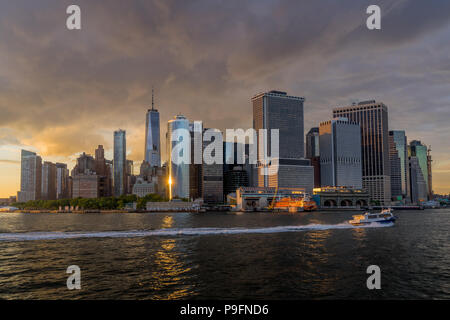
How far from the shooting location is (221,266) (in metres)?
47.9

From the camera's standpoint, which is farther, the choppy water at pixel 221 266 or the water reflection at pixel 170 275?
the choppy water at pixel 221 266

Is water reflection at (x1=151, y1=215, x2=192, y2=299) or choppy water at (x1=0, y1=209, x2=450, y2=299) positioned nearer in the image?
water reflection at (x1=151, y1=215, x2=192, y2=299)

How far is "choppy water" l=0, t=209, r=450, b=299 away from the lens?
36403 millimetres

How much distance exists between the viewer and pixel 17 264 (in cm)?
4950

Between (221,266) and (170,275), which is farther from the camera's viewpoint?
(221,266)

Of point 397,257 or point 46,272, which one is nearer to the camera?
point 46,272

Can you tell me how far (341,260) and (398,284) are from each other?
12788mm

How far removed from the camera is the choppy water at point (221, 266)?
36403 mm
